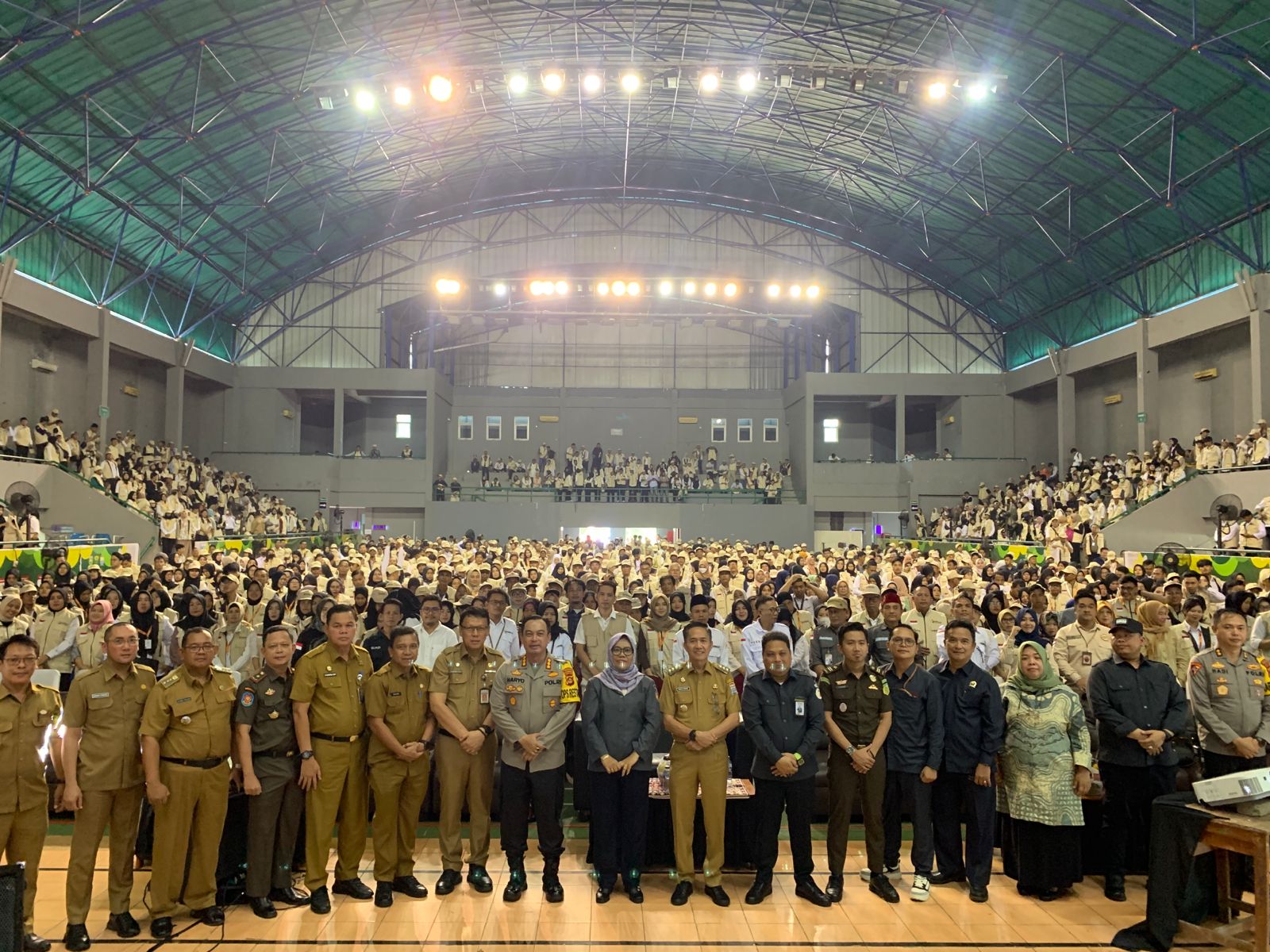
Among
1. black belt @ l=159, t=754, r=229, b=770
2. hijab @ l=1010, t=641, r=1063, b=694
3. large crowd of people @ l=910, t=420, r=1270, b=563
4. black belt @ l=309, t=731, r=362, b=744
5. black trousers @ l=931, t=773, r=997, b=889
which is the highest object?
large crowd of people @ l=910, t=420, r=1270, b=563

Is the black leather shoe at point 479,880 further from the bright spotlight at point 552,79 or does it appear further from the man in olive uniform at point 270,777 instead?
the bright spotlight at point 552,79

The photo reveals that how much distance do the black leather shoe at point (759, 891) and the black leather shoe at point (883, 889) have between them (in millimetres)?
668

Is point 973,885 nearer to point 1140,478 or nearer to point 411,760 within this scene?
point 411,760

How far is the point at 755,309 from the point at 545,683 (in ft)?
111

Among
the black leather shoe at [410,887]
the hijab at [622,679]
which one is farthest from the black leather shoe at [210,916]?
the hijab at [622,679]

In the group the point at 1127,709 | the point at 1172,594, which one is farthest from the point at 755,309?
the point at 1127,709

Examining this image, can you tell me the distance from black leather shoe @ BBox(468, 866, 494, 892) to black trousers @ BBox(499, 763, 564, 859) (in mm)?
212

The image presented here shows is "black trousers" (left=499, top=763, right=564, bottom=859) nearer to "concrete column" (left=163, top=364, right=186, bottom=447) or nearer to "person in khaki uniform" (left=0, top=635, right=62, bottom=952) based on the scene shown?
"person in khaki uniform" (left=0, top=635, right=62, bottom=952)

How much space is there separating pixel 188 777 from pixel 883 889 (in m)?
4.24

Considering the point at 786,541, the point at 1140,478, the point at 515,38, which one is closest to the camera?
the point at 515,38

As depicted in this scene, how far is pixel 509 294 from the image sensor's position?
123 ft

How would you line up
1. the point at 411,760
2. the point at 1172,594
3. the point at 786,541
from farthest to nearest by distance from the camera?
the point at 786,541 < the point at 1172,594 < the point at 411,760

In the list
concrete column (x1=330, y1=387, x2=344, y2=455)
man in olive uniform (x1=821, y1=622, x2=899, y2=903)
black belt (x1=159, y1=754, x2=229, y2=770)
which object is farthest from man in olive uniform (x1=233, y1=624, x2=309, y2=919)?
concrete column (x1=330, y1=387, x2=344, y2=455)

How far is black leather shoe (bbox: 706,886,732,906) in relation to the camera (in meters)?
5.54
